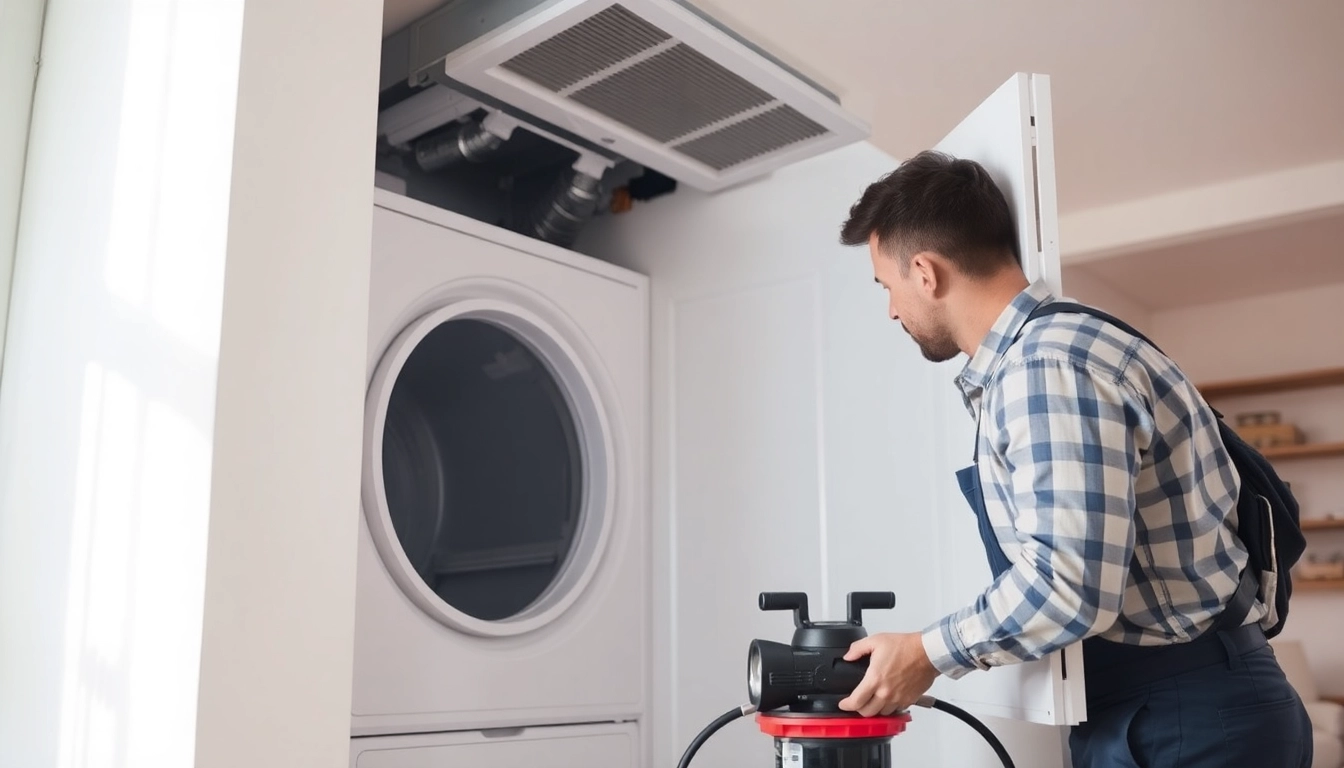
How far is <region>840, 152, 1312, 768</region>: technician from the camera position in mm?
1233

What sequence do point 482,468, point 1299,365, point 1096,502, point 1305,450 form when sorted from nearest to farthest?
point 1096,502, point 482,468, point 1305,450, point 1299,365

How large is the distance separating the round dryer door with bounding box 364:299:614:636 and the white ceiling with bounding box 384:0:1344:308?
699 millimetres

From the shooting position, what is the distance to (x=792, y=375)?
252cm

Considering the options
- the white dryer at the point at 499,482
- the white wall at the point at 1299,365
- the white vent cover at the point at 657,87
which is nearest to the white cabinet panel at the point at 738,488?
the white dryer at the point at 499,482

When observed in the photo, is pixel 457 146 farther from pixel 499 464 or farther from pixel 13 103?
pixel 13 103

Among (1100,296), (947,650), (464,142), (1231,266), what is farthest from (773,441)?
(1231,266)

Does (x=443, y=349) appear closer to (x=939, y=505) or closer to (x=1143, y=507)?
(x=939, y=505)

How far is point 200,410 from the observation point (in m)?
1.42

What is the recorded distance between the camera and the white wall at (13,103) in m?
1.91

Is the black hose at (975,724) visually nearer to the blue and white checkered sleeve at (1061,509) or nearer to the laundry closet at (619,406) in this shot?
the blue and white checkered sleeve at (1061,509)

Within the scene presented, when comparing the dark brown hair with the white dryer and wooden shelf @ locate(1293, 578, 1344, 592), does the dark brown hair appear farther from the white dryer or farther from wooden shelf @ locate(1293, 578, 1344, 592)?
wooden shelf @ locate(1293, 578, 1344, 592)

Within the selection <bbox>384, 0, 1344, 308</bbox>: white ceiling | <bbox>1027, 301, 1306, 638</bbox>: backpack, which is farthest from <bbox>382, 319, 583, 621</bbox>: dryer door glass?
<bbox>1027, 301, 1306, 638</bbox>: backpack

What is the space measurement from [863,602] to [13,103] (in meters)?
1.65

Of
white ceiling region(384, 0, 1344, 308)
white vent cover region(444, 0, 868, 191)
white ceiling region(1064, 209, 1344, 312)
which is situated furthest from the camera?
white ceiling region(1064, 209, 1344, 312)
